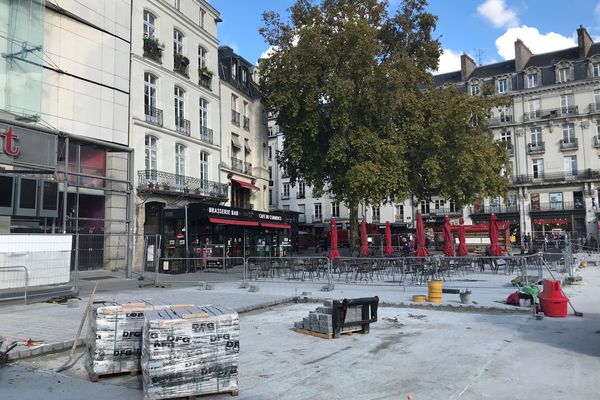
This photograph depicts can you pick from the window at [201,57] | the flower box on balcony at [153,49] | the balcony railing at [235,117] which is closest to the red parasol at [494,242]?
the balcony railing at [235,117]

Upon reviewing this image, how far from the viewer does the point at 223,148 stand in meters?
33.6

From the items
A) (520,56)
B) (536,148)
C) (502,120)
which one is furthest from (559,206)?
(520,56)

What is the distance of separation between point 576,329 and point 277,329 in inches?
224

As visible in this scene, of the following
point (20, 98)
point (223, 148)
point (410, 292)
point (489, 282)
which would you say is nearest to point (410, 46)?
point (223, 148)

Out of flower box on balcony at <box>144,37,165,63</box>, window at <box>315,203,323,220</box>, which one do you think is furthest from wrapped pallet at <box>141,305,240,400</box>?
window at <box>315,203,323,220</box>

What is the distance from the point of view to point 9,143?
14039mm

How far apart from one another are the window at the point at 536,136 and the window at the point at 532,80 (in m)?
4.89

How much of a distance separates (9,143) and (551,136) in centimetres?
5380

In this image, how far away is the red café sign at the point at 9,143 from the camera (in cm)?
1395

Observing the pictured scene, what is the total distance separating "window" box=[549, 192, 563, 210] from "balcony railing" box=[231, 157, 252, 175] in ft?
114

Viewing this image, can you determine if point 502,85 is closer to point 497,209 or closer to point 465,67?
point 465,67

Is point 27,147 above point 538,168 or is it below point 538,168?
below

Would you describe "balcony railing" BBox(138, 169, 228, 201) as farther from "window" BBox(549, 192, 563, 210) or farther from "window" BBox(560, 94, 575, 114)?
"window" BBox(560, 94, 575, 114)

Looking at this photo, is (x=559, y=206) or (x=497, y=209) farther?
(x=497, y=209)
